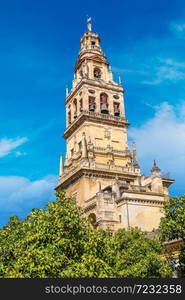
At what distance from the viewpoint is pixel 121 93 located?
6712cm

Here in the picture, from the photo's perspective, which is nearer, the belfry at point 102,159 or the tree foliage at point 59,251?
the tree foliage at point 59,251

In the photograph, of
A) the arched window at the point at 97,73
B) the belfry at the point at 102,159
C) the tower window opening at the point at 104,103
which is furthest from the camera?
the arched window at the point at 97,73

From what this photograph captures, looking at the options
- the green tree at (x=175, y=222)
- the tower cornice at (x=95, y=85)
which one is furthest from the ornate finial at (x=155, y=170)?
the green tree at (x=175, y=222)

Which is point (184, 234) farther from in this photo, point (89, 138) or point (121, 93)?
point (121, 93)

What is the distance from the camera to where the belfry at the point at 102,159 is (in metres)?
47.2

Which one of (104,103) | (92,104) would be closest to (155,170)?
(104,103)

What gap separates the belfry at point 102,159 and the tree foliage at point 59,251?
62.5ft

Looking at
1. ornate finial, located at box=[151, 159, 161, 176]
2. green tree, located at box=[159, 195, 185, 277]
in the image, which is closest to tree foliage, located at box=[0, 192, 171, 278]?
green tree, located at box=[159, 195, 185, 277]

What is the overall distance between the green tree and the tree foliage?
2.31 meters

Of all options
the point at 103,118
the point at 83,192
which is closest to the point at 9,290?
the point at 83,192

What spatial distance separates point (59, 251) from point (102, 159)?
38.5 metres

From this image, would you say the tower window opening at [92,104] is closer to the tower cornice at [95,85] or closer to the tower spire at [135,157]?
the tower cornice at [95,85]

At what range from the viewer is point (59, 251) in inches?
806

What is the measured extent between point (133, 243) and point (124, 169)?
2600cm
